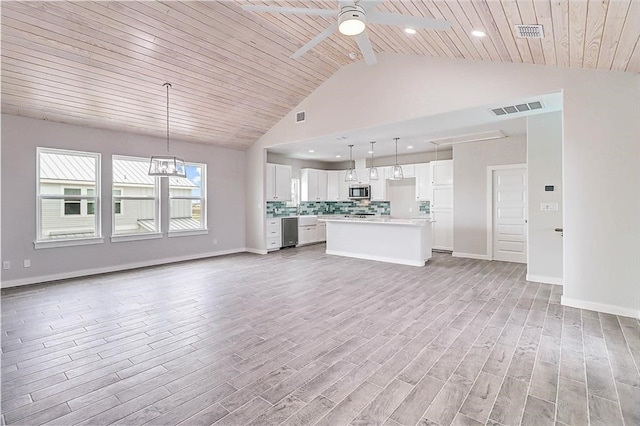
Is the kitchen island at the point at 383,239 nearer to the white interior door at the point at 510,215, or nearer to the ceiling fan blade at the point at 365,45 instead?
the white interior door at the point at 510,215

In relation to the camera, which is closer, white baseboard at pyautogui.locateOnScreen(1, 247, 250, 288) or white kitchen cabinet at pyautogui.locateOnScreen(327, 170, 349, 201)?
white baseboard at pyautogui.locateOnScreen(1, 247, 250, 288)

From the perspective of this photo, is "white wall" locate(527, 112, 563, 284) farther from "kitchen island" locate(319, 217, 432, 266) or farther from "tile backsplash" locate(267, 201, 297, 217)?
"tile backsplash" locate(267, 201, 297, 217)

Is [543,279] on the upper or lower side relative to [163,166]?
lower

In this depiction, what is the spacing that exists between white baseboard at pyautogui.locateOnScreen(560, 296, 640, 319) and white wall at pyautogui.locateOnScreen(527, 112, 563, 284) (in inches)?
48.2

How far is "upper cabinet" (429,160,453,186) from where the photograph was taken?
7.78m

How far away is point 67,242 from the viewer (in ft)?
18.0

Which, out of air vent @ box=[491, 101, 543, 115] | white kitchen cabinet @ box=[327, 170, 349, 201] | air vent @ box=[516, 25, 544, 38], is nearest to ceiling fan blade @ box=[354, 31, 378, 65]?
air vent @ box=[516, 25, 544, 38]

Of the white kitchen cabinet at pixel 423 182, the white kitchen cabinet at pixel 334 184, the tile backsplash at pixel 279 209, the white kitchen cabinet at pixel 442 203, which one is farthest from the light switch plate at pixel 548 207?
the tile backsplash at pixel 279 209

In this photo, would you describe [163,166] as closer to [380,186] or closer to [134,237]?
[134,237]

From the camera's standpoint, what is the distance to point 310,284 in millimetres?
4977

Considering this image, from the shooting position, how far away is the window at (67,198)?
5301 mm

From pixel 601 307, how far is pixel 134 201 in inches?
305

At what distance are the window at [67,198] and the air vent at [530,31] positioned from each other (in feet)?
22.3

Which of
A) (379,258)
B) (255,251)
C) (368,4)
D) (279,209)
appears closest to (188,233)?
(255,251)
